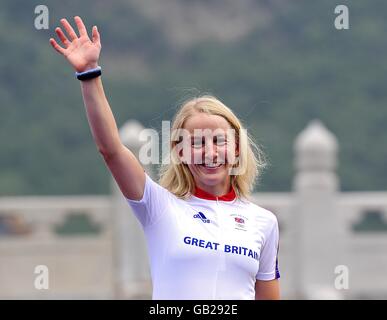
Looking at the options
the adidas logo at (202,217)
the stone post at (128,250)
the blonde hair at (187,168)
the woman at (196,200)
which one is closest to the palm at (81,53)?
the woman at (196,200)

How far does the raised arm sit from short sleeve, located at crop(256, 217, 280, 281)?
494 millimetres

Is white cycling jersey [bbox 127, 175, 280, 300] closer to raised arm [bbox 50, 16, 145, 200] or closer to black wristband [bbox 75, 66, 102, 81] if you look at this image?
raised arm [bbox 50, 16, 145, 200]

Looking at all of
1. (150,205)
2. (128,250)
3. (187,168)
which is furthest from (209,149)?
(128,250)

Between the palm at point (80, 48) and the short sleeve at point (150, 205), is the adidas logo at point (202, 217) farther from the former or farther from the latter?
the palm at point (80, 48)

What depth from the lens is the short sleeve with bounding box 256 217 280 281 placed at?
4875mm

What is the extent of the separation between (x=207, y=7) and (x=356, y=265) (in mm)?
16000

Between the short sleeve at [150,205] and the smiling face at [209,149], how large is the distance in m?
0.15

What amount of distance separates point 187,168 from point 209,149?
0.13 meters

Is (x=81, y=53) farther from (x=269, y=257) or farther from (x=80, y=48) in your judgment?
(x=269, y=257)

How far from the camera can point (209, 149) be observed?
15.5 ft

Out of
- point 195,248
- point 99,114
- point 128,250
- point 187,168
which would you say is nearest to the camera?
point 99,114

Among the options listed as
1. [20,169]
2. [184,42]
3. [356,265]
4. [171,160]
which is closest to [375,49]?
[184,42]

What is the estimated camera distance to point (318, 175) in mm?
17156

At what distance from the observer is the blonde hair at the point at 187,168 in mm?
4816
